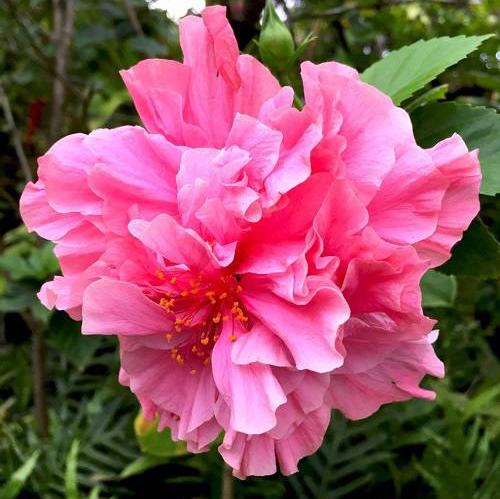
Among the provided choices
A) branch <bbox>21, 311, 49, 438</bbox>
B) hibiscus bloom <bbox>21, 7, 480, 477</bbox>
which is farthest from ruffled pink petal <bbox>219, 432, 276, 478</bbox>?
branch <bbox>21, 311, 49, 438</bbox>

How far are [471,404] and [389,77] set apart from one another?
98 cm

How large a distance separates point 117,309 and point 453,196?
11.4 inches

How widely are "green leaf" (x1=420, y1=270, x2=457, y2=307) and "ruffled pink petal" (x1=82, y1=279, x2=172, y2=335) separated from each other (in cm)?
48

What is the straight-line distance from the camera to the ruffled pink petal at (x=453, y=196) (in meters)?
0.52

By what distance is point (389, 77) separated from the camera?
716 mm

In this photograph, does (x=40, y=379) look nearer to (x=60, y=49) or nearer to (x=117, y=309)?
(x=60, y=49)

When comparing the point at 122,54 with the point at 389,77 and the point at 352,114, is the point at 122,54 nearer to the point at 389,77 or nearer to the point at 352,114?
the point at 389,77

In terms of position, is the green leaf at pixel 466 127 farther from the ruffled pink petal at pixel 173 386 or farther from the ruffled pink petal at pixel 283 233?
the ruffled pink petal at pixel 173 386

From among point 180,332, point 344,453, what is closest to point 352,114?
point 180,332

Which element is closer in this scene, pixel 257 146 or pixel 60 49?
pixel 257 146

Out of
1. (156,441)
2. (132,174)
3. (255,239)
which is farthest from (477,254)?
(156,441)

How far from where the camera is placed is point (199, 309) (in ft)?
1.87

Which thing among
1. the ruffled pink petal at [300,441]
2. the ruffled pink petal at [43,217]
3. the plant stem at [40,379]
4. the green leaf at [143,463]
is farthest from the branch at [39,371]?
the ruffled pink petal at [300,441]

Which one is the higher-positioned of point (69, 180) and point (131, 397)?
point (69, 180)
